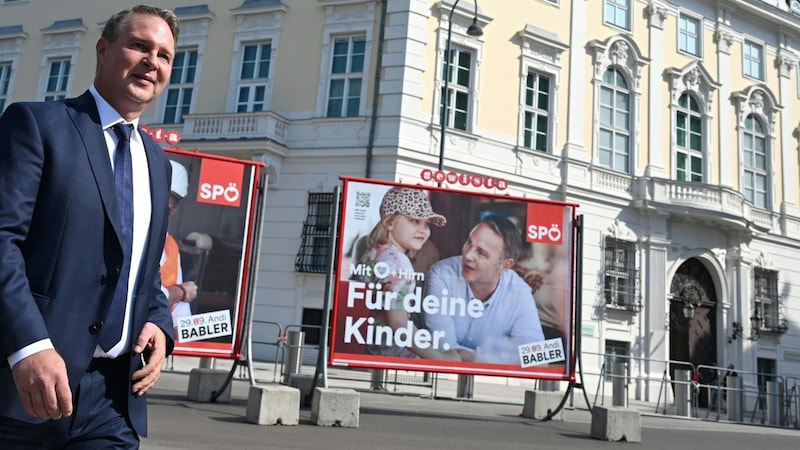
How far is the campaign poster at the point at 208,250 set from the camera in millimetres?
9211

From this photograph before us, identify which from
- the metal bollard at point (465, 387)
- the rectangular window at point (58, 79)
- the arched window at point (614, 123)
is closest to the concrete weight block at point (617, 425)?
the metal bollard at point (465, 387)

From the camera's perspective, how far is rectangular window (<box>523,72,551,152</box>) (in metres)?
23.5

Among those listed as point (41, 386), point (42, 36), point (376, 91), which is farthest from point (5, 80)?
point (41, 386)

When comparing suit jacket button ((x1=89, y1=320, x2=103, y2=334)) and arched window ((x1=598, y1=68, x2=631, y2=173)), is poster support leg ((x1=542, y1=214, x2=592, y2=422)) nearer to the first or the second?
suit jacket button ((x1=89, y1=320, x2=103, y2=334))

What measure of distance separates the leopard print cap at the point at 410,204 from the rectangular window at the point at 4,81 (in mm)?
23826

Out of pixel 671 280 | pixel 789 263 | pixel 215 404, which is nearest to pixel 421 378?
pixel 215 404

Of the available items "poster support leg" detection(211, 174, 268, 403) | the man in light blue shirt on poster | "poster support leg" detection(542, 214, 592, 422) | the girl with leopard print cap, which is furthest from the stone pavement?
the man in light blue shirt on poster

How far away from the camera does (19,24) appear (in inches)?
1091

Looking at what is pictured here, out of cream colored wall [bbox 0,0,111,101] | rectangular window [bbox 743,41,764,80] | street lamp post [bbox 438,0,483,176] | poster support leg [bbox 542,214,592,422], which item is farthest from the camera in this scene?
rectangular window [bbox 743,41,764,80]

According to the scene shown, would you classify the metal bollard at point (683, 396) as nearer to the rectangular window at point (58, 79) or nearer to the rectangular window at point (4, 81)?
the rectangular window at point (58, 79)

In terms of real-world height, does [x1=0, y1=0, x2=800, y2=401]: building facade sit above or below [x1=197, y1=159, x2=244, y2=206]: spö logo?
above

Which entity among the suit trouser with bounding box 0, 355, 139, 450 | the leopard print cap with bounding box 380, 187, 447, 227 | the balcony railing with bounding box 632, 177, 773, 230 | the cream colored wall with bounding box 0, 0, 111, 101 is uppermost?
the cream colored wall with bounding box 0, 0, 111, 101

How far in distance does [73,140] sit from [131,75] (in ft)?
1.09

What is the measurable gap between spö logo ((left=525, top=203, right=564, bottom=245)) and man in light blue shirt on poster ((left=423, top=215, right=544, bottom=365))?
0.79 ft
